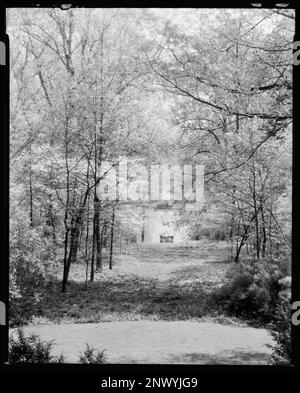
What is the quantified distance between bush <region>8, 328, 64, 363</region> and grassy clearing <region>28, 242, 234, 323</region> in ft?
4.78

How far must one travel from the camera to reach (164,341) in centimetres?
345

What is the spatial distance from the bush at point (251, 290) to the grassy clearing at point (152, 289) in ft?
0.45

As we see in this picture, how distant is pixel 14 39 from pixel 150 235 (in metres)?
2.72

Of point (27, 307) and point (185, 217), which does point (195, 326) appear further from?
point (27, 307)

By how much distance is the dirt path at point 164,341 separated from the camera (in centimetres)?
302

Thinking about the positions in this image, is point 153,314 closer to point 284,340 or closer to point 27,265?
point 27,265

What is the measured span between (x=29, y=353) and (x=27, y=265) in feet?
6.61


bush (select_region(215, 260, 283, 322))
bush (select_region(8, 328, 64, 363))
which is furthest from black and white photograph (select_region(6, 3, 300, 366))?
bush (select_region(8, 328, 64, 363))

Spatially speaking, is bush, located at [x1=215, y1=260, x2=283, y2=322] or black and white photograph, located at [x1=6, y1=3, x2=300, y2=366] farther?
bush, located at [x1=215, y1=260, x2=283, y2=322]

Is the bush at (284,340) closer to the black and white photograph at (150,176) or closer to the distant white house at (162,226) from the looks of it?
the black and white photograph at (150,176)

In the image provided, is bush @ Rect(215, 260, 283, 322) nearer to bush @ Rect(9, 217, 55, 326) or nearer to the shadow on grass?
the shadow on grass

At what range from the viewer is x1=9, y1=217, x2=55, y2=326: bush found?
4316 millimetres

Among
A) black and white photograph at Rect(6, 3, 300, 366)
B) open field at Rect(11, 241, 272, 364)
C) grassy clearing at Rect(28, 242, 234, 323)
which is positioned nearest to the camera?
open field at Rect(11, 241, 272, 364)
